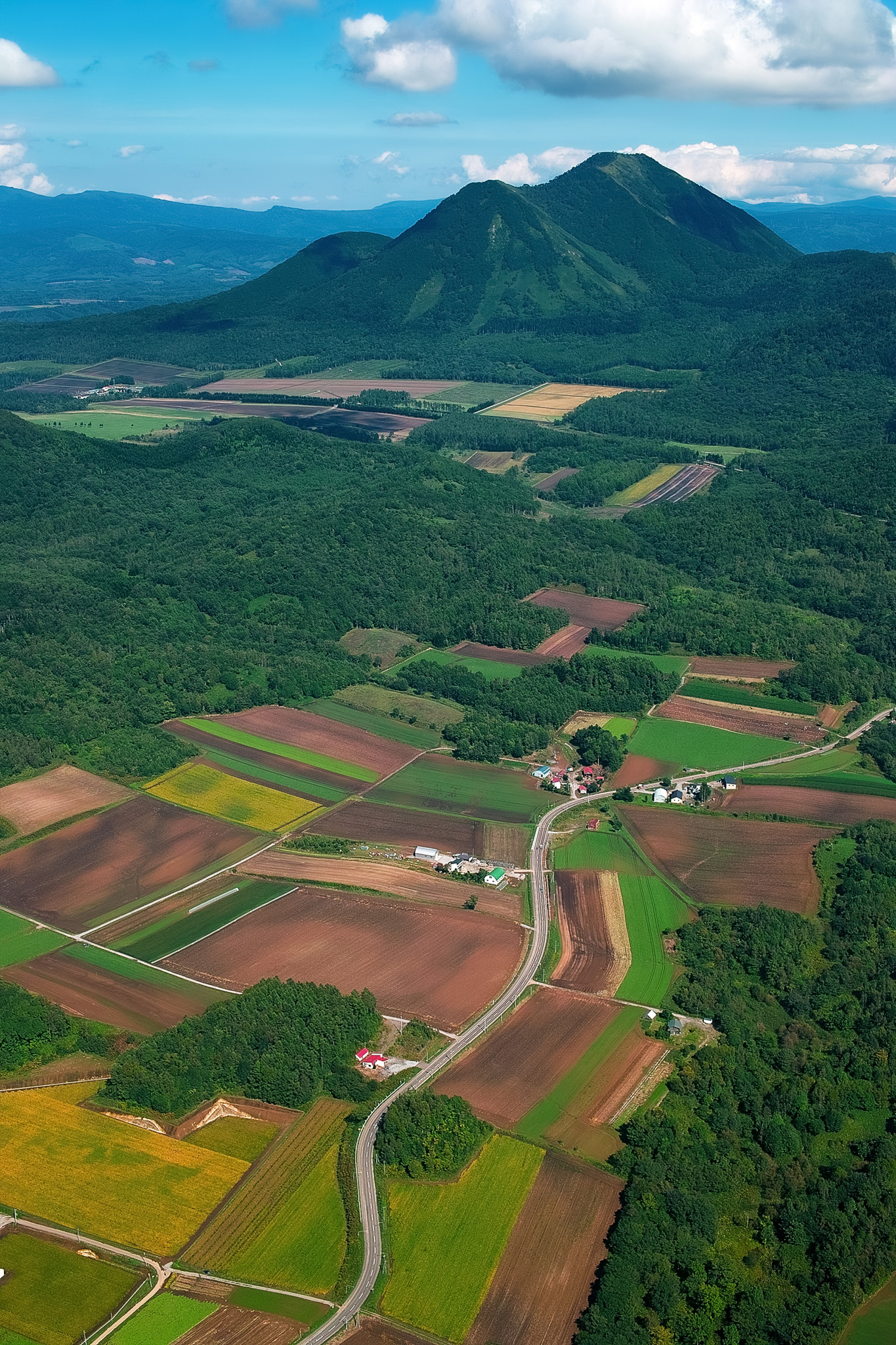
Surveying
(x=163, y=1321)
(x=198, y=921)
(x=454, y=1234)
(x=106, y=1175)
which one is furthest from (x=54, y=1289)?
(x=198, y=921)

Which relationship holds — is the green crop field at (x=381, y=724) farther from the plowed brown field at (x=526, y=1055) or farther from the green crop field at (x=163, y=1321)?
the green crop field at (x=163, y=1321)

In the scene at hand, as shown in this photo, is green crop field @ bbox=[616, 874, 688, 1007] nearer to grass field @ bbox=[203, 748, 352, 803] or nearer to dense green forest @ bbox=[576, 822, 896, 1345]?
dense green forest @ bbox=[576, 822, 896, 1345]

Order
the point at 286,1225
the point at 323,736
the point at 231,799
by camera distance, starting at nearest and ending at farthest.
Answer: the point at 286,1225
the point at 231,799
the point at 323,736

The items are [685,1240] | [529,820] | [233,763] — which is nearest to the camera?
[685,1240]

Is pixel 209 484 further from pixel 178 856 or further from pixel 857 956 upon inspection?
pixel 857 956

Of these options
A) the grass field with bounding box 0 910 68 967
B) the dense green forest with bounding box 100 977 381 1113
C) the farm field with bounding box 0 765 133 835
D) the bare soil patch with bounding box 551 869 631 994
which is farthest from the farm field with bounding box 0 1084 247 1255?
the farm field with bounding box 0 765 133 835


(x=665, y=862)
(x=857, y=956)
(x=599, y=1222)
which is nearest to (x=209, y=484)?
(x=665, y=862)

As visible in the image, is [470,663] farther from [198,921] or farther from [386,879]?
[198,921]
